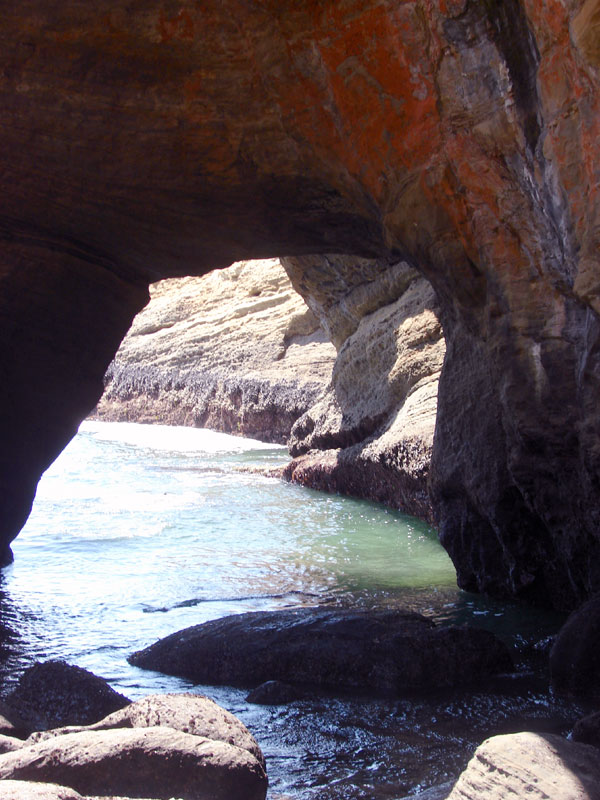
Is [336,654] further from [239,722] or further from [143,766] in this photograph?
[143,766]

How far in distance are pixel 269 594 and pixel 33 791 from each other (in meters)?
3.69

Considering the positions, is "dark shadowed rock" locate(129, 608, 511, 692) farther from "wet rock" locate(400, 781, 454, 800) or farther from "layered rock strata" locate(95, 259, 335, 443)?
"layered rock strata" locate(95, 259, 335, 443)

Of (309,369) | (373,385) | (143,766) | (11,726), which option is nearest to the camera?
(143,766)

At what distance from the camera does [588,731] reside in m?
3.02

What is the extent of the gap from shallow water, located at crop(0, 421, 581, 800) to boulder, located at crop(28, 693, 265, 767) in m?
0.22

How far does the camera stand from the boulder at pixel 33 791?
2.25 meters

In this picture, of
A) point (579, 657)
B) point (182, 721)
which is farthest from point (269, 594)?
point (182, 721)

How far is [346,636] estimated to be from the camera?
4.30 meters

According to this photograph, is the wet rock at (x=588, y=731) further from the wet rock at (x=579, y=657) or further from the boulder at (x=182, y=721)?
the boulder at (x=182, y=721)

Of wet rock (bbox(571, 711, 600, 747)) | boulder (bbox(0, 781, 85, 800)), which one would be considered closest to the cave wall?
wet rock (bbox(571, 711, 600, 747))

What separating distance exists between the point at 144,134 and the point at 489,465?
3.57m

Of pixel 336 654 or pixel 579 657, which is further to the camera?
pixel 336 654

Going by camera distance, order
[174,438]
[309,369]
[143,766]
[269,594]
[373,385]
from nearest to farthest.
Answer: [143,766] < [269,594] < [373,385] < [309,369] < [174,438]

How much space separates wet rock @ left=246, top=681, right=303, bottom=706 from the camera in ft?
12.7
